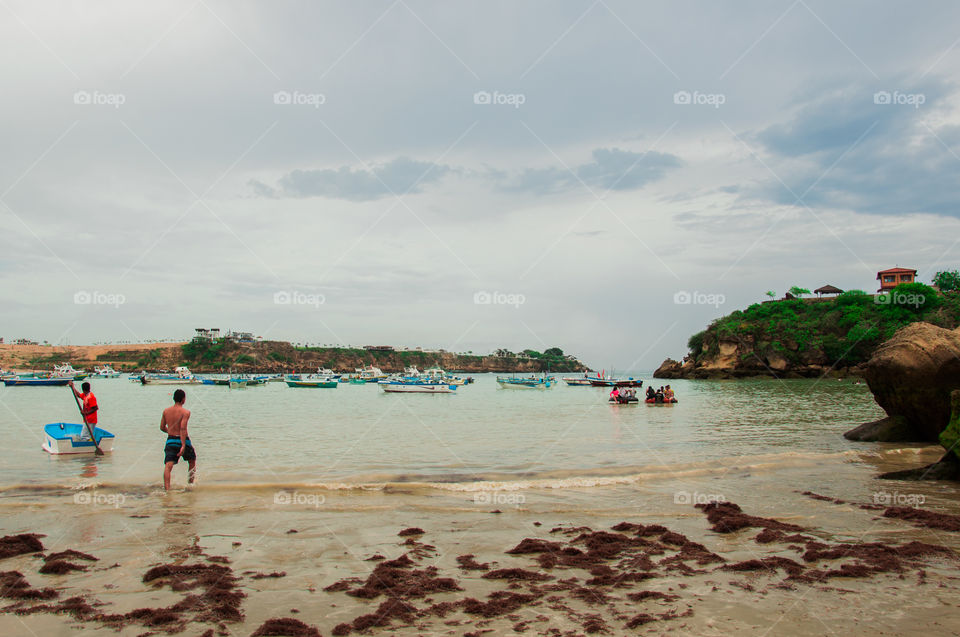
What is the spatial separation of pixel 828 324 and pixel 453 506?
368 ft

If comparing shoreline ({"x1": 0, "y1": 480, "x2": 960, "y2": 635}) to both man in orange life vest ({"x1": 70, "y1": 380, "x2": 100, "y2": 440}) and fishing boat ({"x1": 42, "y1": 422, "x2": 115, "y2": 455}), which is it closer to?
man in orange life vest ({"x1": 70, "y1": 380, "x2": 100, "y2": 440})

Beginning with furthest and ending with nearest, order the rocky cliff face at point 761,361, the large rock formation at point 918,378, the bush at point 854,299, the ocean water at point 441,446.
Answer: the bush at point 854,299
the rocky cliff face at point 761,361
the large rock formation at point 918,378
the ocean water at point 441,446

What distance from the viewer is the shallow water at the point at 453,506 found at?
6133 millimetres

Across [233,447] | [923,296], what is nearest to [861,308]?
[923,296]

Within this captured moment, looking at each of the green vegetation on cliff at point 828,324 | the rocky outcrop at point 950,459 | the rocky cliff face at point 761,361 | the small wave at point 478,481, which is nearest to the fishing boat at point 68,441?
the small wave at point 478,481

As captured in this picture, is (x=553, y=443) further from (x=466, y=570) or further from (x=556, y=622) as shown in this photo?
(x=556, y=622)

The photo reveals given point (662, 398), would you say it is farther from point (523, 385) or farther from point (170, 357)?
point (170, 357)

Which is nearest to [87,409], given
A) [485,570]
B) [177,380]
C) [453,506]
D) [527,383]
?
[453,506]

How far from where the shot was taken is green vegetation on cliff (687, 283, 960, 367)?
92.8 metres

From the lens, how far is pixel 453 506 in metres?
11.5

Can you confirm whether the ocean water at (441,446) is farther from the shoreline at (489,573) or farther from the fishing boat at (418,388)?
the fishing boat at (418,388)

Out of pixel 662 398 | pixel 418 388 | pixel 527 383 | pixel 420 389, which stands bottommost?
pixel 527 383

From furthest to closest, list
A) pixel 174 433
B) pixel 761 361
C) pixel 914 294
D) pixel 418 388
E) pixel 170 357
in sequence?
pixel 170 357 → pixel 761 361 → pixel 914 294 → pixel 418 388 → pixel 174 433

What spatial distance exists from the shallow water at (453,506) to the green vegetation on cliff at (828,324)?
84.7 m
